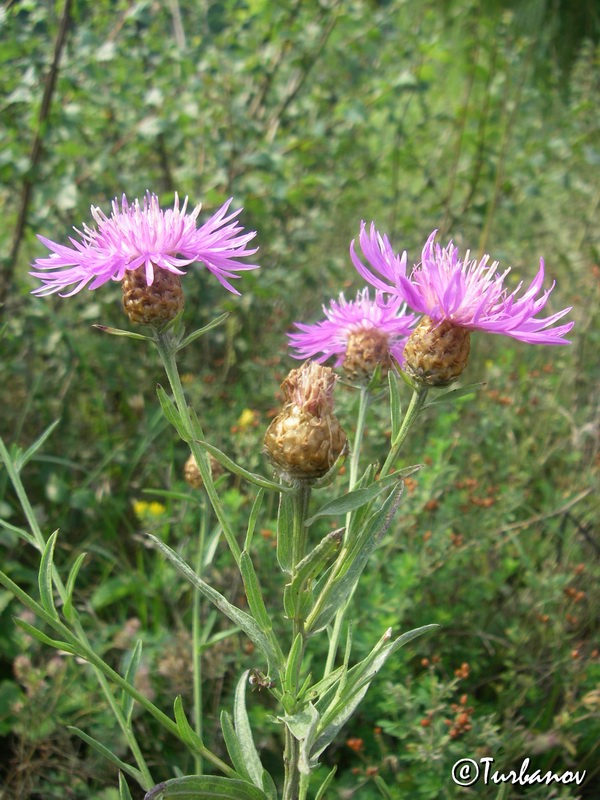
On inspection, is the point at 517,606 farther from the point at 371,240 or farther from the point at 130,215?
the point at 130,215

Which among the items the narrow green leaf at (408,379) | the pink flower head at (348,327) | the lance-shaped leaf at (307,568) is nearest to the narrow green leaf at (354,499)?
the lance-shaped leaf at (307,568)

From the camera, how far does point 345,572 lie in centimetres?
89

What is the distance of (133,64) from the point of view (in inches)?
105

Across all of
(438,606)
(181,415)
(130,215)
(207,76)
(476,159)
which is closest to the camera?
(181,415)

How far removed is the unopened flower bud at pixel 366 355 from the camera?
42.9 inches

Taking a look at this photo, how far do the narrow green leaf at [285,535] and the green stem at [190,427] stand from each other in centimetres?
5

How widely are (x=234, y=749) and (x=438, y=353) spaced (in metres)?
0.60

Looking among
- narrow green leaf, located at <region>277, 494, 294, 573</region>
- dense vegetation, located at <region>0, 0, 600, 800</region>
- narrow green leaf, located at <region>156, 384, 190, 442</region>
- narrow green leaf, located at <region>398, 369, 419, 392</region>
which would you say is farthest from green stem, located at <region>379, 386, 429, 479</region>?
dense vegetation, located at <region>0, 0, 600, 800</region>

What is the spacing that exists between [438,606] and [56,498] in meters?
1.04

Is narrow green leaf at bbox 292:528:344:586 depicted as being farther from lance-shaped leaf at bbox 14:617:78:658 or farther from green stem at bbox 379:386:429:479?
lance-shaped leaf at bbox 14:617:78:658

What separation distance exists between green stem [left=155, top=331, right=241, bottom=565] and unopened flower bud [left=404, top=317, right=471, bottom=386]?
28 cm

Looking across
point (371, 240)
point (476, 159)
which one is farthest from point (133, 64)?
point (371, 240)

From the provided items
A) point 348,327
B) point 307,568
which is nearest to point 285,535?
point 307,568

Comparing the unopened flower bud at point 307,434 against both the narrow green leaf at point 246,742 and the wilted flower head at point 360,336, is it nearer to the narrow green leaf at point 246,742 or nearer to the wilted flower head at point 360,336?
the wilted flower head at point 360,336
